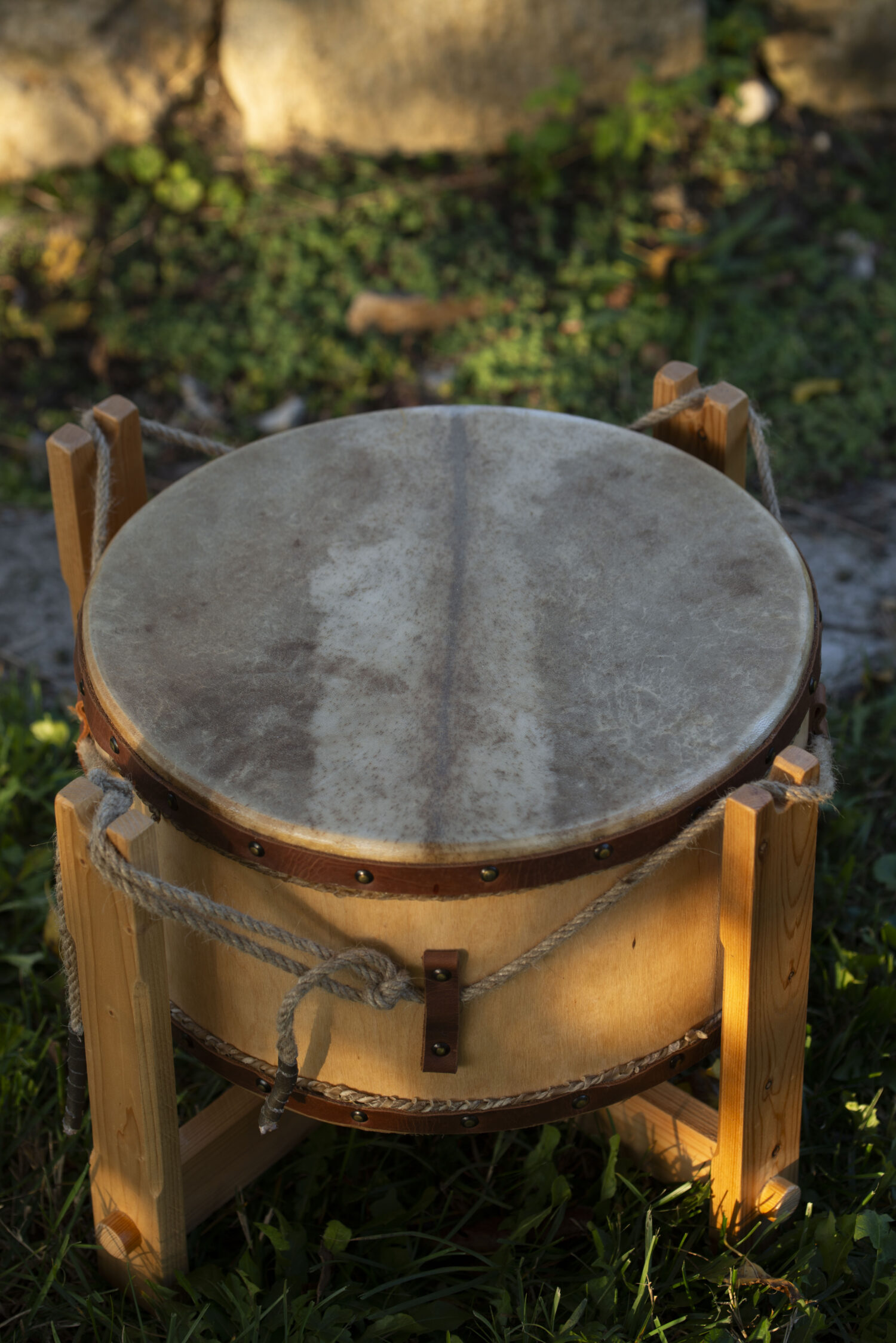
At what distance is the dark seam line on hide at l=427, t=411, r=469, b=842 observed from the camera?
1405 mm

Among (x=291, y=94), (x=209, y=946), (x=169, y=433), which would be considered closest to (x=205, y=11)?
(x=291, y=94)

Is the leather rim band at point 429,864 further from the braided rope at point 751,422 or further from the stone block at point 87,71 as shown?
the stone block at point 87,71

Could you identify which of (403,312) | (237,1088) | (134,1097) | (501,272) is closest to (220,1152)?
(237,1088)

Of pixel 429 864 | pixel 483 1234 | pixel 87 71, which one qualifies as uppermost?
pixel 87 71

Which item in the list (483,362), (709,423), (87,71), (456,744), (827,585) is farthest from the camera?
(87,71)

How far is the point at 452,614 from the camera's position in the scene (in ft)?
5.40

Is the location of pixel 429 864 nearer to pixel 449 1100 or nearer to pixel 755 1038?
pixel 449 1100

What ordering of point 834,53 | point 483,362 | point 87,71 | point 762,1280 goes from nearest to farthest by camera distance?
point 762,1280 < point 483,362 < point 87,71 < point 834,53

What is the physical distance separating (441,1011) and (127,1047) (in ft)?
1.27

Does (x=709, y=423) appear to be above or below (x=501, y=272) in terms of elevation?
above

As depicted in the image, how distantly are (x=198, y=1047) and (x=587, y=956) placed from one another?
1.70 ft

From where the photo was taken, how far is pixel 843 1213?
1820 millimetres

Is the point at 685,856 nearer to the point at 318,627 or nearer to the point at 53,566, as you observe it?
the point at 318,627

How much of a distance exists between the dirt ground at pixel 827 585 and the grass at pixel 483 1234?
0.85m
